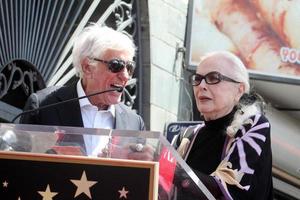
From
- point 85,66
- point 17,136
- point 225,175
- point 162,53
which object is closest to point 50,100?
point 85,66

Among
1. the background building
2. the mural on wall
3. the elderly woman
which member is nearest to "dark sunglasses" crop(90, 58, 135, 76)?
the elderly woman

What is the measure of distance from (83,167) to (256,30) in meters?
7.35

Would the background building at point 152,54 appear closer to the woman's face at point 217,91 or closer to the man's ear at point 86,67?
the man's ear at point 86,67

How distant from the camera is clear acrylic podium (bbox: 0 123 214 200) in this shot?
2.23 metres

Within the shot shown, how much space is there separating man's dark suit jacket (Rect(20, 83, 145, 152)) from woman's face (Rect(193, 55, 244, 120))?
533 mm

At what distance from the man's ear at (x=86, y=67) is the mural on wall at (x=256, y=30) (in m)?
4.97

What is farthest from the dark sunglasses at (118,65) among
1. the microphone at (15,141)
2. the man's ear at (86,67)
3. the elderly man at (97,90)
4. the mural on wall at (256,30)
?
the mural on wall at (256,30)

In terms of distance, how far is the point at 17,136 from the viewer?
2326 mm

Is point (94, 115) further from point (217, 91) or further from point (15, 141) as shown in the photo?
point (15, 141)

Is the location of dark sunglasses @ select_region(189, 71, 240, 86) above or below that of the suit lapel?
above

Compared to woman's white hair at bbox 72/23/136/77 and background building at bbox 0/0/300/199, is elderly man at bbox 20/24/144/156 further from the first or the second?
background building at bbox 0/0/300/199

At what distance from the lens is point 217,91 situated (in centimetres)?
350

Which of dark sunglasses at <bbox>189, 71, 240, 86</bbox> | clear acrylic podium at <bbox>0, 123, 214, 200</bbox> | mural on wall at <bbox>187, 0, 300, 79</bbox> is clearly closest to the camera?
clear acrylic podium at <bbox>0, 123, 214, 200</bbox>

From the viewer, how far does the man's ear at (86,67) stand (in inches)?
157
